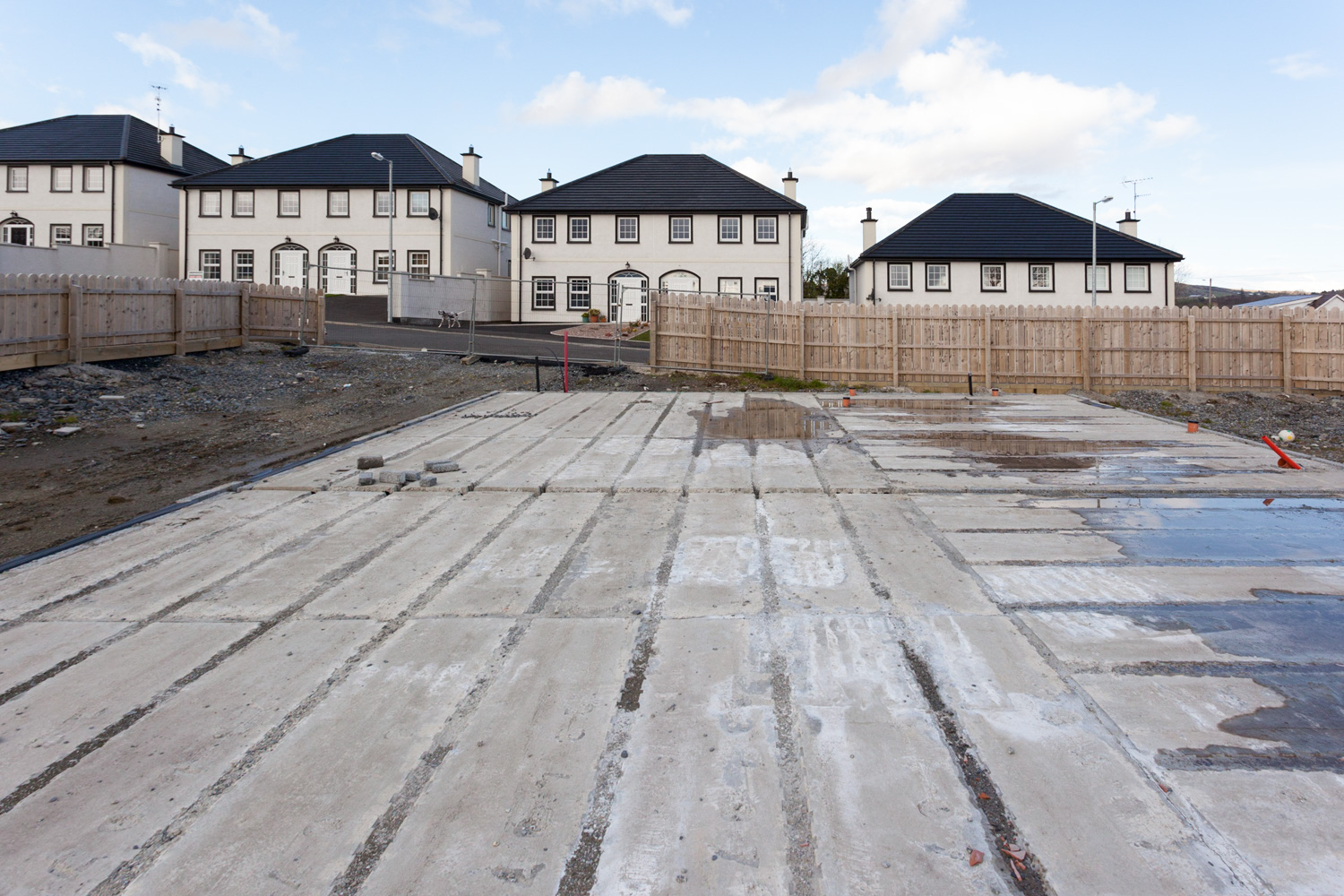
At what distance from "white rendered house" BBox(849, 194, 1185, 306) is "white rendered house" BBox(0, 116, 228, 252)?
115 feet

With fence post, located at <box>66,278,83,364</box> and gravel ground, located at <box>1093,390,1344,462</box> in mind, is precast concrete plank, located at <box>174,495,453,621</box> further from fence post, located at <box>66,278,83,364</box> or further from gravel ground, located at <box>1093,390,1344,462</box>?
gravel ground, located at <box>1093,390,1344,462</box>

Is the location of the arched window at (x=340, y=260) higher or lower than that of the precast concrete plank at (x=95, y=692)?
higher

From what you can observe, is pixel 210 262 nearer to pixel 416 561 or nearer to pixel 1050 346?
pixel 1050 346

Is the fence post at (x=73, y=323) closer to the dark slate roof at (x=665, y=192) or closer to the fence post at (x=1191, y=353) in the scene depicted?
the fence post at (x=1191, y=353)

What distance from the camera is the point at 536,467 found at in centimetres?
986

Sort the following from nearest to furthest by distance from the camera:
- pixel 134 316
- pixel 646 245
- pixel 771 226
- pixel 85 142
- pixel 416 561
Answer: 1. pixel 416 561
2. pixel 134 316
3. pixel 771 226
4. pixel 646 245
5. pixel 85 142

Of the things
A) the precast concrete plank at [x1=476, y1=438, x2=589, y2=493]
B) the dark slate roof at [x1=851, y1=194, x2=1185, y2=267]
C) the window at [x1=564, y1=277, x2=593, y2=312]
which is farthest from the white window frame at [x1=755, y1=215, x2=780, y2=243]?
the precast concrete plank at [x1=476, y1=438, x2=589, y2=493]

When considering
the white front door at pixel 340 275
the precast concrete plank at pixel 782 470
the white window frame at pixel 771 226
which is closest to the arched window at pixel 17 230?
the white front door at pixel 340 275

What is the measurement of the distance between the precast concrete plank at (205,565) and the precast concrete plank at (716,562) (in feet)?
10.5

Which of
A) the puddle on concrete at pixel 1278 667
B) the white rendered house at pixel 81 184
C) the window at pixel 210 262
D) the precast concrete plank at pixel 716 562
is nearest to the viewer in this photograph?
the puddle on concrete at pixel 1278 667

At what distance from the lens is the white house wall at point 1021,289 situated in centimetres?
3888

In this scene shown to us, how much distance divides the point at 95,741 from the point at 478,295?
34.7m

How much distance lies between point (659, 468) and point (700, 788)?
21.8 feet

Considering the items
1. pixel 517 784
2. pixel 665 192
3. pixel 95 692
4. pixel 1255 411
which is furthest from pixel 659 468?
pixel 665 192
